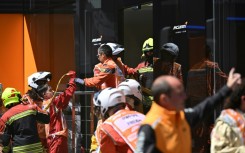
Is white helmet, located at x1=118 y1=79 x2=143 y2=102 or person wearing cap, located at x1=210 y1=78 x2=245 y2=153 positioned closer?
person wearing cap, located at x1=210 y1=78 x2=245 y2=153

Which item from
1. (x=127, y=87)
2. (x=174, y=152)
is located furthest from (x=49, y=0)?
(x=174, y=152)

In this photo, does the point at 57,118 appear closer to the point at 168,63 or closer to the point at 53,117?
the point at 53,117

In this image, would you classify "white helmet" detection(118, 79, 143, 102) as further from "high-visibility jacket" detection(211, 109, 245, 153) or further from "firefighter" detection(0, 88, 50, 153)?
"high-visibility jacket" detection(211, 109, 245, 153)

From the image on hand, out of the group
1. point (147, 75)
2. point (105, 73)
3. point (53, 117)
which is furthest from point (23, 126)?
point (147, 75)

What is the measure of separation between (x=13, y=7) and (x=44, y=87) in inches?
349

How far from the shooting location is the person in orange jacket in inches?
472

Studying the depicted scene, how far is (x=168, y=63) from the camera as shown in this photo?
12.2 metres

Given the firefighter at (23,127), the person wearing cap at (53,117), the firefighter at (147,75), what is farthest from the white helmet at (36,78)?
the firefighter at (147,75)

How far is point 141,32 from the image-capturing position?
1741cm

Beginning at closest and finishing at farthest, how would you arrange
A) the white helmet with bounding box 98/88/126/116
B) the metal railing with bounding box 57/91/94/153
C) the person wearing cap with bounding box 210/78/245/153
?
the person wearing cap with bounding box 210/78/245/153 → the white helmet with bounding box 98/88/126/116 → the metal railing with bounding box 57/91/94/153

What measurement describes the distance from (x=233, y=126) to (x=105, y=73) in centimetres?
512

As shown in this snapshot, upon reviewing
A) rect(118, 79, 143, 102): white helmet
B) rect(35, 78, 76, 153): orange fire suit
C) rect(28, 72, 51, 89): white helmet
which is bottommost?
rect(35, 78, 76, 153): orange fire suit

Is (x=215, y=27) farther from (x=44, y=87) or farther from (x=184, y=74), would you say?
(x=44, y=87)

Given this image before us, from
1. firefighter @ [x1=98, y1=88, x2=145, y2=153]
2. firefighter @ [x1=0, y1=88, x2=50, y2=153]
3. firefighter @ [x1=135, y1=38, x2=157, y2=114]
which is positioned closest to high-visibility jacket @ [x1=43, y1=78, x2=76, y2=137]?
firefighter @ [x1=135, y1=38, x2=157, y2=114]
